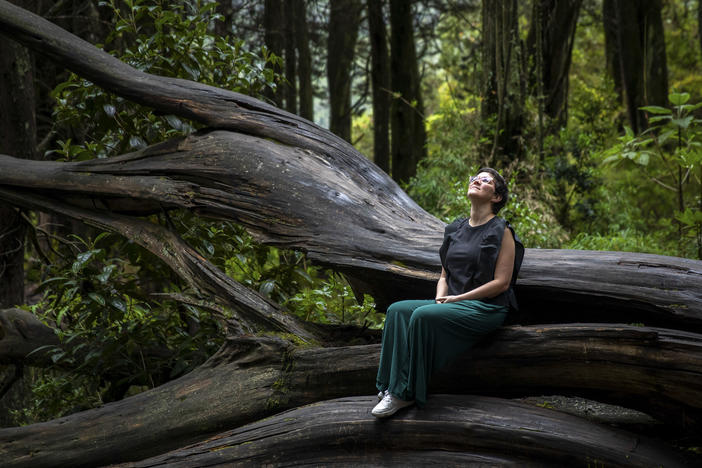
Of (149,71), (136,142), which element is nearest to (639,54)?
(149,71)

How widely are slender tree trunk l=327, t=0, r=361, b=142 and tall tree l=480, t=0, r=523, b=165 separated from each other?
18.0 feet

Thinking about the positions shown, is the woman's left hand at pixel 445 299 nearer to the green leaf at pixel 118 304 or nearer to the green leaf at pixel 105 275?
the green leaf at pixel 105 275

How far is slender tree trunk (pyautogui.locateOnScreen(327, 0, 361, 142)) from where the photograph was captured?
15.4 m

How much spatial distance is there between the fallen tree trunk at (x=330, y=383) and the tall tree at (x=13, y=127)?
2.36 m

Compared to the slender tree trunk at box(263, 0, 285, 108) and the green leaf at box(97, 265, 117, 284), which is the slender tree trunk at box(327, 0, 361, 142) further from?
the green leaf at box(97, 265, 117, 284)

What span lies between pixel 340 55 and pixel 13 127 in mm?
10724

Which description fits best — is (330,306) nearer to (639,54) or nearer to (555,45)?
(555,45)

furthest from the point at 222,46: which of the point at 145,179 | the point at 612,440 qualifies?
the point at 612,440

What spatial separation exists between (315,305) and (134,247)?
172 cm

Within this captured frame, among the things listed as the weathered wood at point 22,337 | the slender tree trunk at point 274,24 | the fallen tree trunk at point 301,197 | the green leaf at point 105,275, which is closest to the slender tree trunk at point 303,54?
the slender tree trunk at point 274,24

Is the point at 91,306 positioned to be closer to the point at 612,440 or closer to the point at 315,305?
the point at 315,305

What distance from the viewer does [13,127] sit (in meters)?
6.41

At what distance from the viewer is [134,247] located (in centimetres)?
555

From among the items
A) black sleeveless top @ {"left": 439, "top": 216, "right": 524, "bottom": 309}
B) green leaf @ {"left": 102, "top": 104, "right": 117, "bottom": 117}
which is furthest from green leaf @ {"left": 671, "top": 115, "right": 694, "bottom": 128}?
green leaf @ {"left": 102, "top": 104, "right": 117, "bottom": 117}
